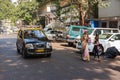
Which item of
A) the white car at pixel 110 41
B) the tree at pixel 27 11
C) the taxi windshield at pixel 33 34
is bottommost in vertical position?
the white car at pixel 110 41

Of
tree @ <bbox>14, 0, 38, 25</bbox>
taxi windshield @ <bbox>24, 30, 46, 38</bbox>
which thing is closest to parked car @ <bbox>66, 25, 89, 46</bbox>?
taxi windshield @ <bbox>24, 30, 46, 38</bbox>

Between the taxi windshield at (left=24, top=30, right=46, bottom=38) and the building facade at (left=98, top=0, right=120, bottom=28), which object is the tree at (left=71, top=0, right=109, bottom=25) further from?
the taxi windshield at (left=24, top=30, right=46, bottom=38)

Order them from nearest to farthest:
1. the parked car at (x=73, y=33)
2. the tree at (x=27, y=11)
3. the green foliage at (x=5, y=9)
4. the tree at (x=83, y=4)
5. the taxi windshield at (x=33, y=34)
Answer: the taxi windshield at (x=33, y=34) → the parked car at (x=73, y=33) → the tree at (x=83, y=4) → the tree at (x=27, y=11) → the green foliage at (x=5, y=9)

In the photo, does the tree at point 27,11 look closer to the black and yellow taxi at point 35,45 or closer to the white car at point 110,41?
the white car at point 110,41

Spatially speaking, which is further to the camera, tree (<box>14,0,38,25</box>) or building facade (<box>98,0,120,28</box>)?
tree (<box>14,0,38,25</box>)

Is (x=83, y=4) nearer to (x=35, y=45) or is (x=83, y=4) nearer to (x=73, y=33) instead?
(x=73, y=33)

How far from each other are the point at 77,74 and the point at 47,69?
1.88m

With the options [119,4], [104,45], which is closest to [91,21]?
[119,4]

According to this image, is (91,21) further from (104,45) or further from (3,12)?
(3,12)

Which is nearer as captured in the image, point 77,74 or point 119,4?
point 77,74

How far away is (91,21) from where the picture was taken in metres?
39.4

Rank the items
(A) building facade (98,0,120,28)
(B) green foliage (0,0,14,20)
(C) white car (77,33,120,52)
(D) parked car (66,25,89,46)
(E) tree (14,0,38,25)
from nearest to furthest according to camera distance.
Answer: (C) white car (77,33,120,52) < (D) parked car (66,25,89,46) < (A) building facade (98,0,120,28) < (E) tree (14,0,38,25) < (B) green foliage (0,0,14,20)

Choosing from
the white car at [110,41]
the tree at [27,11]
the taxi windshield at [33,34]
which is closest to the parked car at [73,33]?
the white car at [110,41]

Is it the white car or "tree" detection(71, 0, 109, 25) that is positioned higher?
"tree" detection(71, 0, 109, 25)
